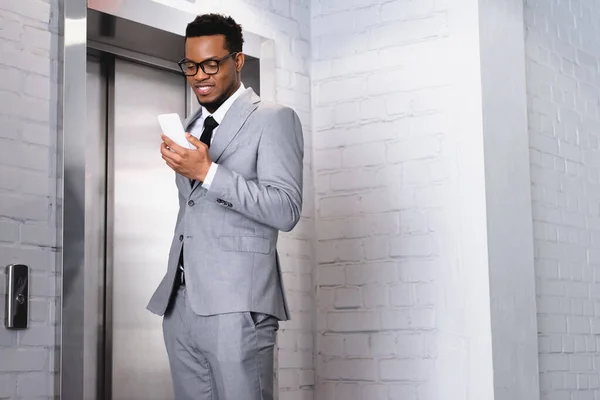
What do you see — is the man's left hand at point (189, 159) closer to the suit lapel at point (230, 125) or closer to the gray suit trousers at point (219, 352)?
the suit lapel at point (230, 125)

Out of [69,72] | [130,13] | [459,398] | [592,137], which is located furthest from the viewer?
[592,137]

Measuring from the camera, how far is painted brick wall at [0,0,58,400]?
2.75 metres

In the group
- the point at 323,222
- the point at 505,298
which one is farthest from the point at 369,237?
the point at 505,298

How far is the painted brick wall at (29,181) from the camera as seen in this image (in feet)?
9.01

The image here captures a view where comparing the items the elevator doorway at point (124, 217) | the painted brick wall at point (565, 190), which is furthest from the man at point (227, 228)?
the painted brick wall at point (565, 190)

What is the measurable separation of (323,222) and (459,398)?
34.8 inches

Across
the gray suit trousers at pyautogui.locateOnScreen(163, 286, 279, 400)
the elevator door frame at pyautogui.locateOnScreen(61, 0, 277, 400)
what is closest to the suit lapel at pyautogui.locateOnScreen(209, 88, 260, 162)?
the gray suit trousers at pyautogui.locateOnScreen(163, 286, 279, 400)

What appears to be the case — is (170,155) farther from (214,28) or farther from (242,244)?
(214,28)

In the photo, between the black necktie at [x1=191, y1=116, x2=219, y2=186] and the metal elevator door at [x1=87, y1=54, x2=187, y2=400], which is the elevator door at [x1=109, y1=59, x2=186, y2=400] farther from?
the black necktie at [x1=191, y1=116, x2=219, y2=186]

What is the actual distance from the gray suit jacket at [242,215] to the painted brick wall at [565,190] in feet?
5.71

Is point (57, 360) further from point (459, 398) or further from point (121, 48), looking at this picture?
point (459, 398)

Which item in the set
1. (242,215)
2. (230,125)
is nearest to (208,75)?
(230,125)

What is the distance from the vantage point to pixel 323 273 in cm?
394

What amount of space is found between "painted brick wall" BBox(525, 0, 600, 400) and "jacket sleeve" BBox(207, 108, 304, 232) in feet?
5.65
